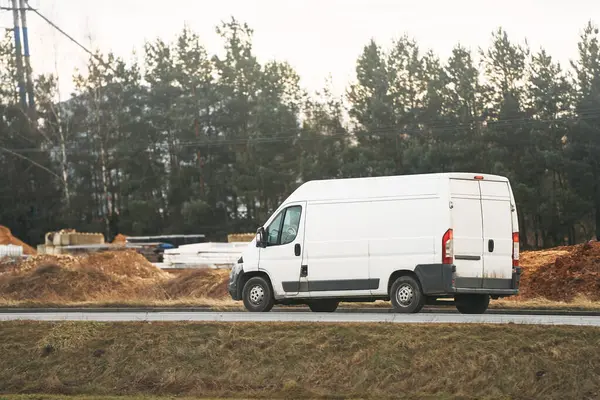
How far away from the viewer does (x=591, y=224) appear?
63938 mm

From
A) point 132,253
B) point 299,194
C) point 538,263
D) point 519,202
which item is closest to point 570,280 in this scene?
point 538,263

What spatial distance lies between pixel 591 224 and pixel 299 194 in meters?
46.7

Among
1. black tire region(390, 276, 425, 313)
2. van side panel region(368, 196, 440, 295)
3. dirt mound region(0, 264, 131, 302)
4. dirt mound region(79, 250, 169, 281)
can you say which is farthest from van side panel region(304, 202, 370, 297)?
dirt mound region(79, 250, 169, 281)

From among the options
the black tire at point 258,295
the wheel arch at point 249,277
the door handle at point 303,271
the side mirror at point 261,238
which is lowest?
the black tire at point 258,295

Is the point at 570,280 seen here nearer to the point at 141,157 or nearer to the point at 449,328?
the point at 449,328

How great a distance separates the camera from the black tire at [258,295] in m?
21.0

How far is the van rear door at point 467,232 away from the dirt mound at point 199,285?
1523 cm

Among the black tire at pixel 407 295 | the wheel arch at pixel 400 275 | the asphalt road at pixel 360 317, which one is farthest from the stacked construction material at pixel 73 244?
the black tire at pixel 407 295

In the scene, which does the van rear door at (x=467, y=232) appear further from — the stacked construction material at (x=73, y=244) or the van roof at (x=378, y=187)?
the stacked construction material at (x=73, y=244)

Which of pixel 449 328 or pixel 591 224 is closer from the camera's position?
pixel 449 328

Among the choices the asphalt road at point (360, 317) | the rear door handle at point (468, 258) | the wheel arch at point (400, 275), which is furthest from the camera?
the wheel arch at point (400, 275)

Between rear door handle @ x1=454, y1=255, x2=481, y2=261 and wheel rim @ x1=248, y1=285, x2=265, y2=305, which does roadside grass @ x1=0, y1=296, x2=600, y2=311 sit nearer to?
wheel rim @ x1=248, y1=285, x2=265, y2=305

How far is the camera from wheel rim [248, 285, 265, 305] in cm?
2112

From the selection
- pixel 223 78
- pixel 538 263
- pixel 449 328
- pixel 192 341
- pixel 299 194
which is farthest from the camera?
pixel 223 78
